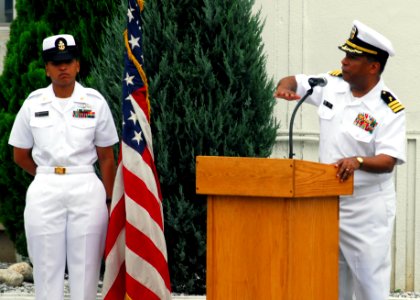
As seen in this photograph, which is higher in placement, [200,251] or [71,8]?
[71,8]

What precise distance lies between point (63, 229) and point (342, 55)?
11.6 feet

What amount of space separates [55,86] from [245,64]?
6.93 feet

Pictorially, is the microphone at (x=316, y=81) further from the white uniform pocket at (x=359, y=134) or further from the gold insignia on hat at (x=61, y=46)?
the gold insignia on hat at (x=61, y=46)

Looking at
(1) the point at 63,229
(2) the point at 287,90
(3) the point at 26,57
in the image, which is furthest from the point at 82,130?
(3) the point at 26,57

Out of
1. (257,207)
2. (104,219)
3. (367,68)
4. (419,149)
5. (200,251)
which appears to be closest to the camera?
(257,207)

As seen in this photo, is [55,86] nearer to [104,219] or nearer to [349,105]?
[104,219]

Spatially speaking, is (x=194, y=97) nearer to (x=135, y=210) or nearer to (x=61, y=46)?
(x=135, y=210)

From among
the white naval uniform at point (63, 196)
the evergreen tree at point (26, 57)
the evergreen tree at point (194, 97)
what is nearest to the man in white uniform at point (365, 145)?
the white naval uniform at point (63, 196)

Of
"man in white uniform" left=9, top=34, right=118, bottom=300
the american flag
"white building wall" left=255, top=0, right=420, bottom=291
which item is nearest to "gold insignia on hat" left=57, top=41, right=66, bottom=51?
"man in white uniform" left=9, top=34, right=118, bottom=300

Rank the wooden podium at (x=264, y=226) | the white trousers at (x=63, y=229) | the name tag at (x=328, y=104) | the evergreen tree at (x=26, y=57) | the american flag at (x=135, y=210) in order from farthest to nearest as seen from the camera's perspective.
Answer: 1. the evergreen tree at (x=26, y=57)
2. the american flag at (x=135, y=210)
3. the white trousers at (x=63, y=229)
4. the name tag at (x=328, y=104)
5. the wooden podium at (x=264, y=226)

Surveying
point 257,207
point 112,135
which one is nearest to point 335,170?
point 257,207

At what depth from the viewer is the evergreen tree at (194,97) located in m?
8.40

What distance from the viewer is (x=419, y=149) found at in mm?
9320

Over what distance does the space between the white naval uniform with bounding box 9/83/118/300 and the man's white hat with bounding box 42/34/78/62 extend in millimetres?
203
